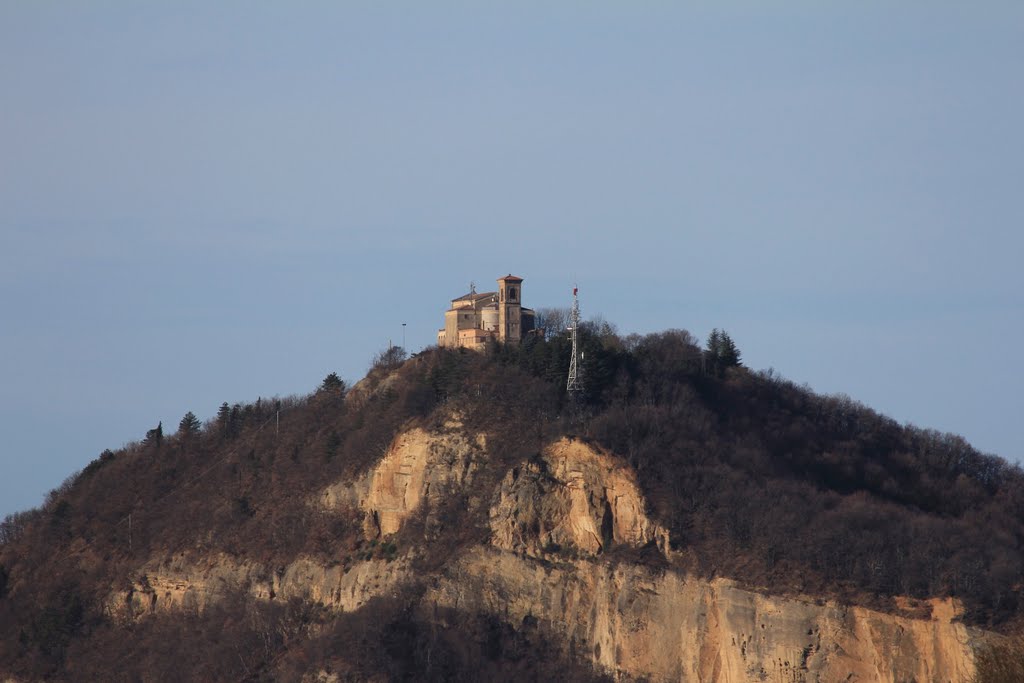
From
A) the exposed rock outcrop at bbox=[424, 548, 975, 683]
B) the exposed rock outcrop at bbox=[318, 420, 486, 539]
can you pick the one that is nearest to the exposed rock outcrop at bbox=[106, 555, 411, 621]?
the exposed rock outcrop at bbox=[318, 420, 486, 539]

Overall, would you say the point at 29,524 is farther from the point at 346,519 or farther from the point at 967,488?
the point at 967,488

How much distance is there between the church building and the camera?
123m

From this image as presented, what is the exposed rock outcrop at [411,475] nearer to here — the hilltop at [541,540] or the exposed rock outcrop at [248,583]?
the hilltop at [541,540]

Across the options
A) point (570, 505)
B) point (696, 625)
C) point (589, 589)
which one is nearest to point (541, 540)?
point (570, 505)

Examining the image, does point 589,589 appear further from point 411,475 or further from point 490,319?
point 490,319

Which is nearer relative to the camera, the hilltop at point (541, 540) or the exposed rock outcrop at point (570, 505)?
the hilltop at point (541, 540)

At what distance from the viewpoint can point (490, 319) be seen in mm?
124750

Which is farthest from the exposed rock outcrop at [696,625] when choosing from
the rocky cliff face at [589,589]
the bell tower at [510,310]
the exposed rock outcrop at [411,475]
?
the bell tower at [510,310]

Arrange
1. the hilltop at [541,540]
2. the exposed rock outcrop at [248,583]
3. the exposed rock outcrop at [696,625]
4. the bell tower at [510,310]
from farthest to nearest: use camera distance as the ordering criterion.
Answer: the bell tower at [510,310] → the exposed rock outcrop at [248,583] → the hilltop at [541,540] → the exposed rock outcrop at [696,625]

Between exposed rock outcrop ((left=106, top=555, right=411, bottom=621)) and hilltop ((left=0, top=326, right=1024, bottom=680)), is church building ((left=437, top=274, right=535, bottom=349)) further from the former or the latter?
exposed rock outcrop ((left=106, top=555, right=411, bottom=621))

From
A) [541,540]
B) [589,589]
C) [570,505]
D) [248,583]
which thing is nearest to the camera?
[589,589]

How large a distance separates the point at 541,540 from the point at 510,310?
1783cm

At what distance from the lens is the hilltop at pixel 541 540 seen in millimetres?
102250

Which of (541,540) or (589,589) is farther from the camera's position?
(541,540)
